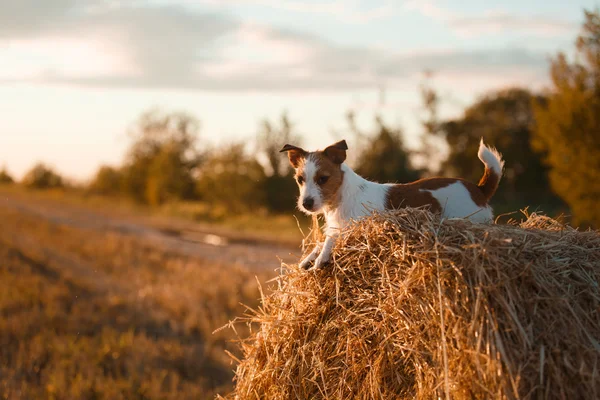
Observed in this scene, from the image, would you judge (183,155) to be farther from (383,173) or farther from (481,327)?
(481,327)

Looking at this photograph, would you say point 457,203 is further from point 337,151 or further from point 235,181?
point 235,181

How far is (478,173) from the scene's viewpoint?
25.7m

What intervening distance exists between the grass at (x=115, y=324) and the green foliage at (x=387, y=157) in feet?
34.8

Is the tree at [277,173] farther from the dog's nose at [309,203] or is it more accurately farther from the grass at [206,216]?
the dog's nose at [309,203]

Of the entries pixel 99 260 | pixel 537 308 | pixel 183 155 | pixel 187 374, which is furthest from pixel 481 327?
pixel 183 155

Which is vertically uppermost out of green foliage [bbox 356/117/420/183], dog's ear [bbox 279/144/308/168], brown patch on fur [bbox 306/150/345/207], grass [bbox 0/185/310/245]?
dog's ear [bbox 279/144/308/168]

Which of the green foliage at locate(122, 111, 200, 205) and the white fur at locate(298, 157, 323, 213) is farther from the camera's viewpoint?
the green foliage at locate(122, 111, 200, 205)

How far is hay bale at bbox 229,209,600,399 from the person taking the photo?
3.88 meters

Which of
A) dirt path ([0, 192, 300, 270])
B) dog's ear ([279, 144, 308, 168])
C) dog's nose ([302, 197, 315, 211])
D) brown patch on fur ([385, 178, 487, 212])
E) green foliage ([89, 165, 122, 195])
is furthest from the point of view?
green foliage ([89, 165, 122, 195])

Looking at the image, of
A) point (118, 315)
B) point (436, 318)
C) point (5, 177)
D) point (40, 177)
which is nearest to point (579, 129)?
point (118, 315)

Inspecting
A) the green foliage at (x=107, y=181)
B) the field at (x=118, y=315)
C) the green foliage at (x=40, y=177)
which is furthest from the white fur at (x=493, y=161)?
the green foliage at (x=40, y=177)

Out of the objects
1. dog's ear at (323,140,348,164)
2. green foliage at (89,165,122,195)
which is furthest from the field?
green foliage at (89,165,122,195)

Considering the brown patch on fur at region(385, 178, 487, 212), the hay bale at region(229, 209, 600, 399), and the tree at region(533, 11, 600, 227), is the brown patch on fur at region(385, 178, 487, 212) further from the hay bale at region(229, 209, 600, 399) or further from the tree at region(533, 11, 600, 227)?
the tree at region(533, 11, 600, 227)

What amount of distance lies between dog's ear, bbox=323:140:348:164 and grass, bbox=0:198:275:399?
346 centimetres
